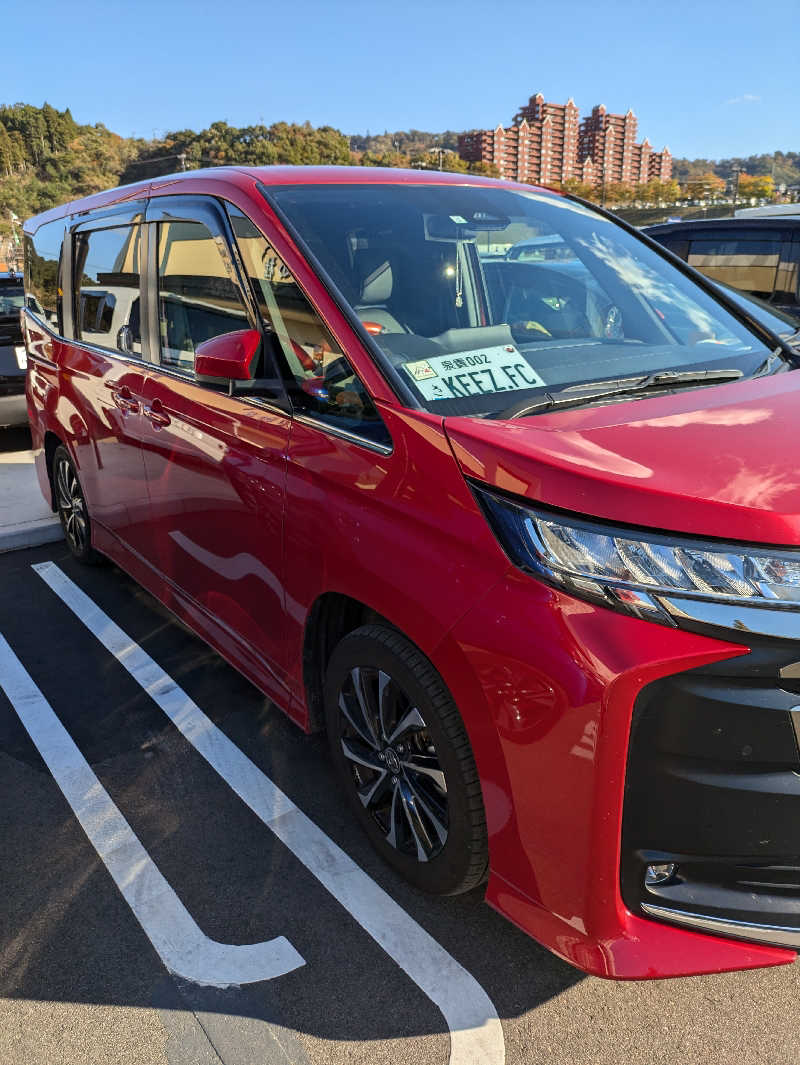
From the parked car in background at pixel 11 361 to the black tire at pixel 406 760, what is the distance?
20.2 ft

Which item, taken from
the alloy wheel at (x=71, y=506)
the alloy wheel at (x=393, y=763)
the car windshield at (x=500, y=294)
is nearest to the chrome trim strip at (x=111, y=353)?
the alloy wheel at (x=71, y=506)

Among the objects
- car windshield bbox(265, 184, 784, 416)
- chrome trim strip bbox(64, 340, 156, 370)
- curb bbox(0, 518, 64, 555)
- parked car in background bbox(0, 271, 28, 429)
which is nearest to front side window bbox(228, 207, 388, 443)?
car windshield bbox(265, 184, 784, 416)

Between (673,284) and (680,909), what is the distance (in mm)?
2101

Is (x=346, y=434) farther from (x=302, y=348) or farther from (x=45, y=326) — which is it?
(x=45, y=326)

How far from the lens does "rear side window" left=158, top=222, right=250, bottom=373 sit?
275cm

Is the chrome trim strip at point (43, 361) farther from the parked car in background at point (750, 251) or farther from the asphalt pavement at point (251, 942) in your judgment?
the parked car in background at point (750, 251)

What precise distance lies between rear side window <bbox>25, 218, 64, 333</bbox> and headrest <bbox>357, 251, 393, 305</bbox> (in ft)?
8.24

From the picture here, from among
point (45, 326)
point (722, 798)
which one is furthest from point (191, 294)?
point (722, 798)

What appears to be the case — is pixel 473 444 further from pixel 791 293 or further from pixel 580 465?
pixel 791 293

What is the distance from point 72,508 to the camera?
4.80 m

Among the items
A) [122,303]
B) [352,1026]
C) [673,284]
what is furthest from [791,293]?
[352,1026]

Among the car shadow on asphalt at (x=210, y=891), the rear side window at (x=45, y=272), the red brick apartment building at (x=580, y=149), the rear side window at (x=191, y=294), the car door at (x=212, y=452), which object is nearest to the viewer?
the car shadow on asphalt at (x=210, y=891)

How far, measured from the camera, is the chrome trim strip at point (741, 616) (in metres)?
1.53

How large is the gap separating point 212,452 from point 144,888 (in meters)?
1.35
